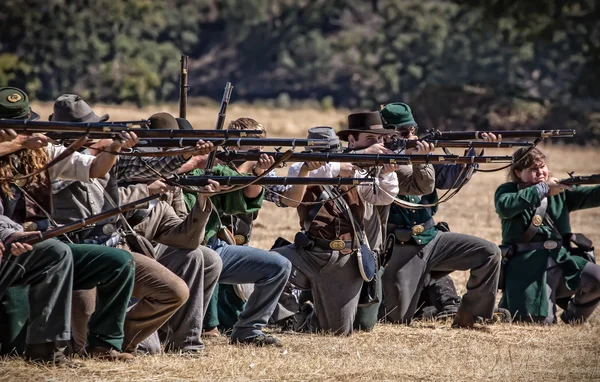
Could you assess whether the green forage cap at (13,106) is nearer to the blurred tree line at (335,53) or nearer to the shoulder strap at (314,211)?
the shoulder strap at (314,211)

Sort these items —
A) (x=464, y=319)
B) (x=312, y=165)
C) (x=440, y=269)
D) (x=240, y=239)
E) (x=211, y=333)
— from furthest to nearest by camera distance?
(x=440, y=269)
(x=464, y=319)
(x=240, y=239)
(x=211, y=333)
(x=312, y=165)

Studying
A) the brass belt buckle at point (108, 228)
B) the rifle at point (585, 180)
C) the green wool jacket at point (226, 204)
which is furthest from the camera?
the rifle at point (585, 180)

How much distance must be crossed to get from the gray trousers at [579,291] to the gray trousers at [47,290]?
16.5 feet

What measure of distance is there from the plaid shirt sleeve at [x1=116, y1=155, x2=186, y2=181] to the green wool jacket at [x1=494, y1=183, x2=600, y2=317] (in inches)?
137

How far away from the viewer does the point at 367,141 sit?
9500 millimetres

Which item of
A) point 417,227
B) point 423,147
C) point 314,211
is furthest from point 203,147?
point 417,227

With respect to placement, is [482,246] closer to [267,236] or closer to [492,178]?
[267,236]

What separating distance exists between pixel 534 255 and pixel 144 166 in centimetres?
412

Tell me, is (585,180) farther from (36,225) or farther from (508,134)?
(36,225)

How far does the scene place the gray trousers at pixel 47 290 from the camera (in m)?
7.12

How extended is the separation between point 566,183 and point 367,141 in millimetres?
1978

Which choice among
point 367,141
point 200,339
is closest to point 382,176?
point 367,141

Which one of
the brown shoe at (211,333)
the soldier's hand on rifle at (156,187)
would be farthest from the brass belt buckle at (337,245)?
the soldier's hand on rifle at (156,187)

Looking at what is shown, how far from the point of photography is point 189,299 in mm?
8281
